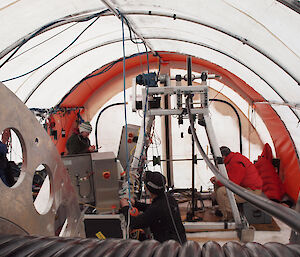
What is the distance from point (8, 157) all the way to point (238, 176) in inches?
176

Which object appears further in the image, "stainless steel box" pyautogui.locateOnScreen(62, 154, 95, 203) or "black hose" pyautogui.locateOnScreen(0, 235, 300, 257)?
"stainless steel box" pyautogui.locateOnScreen(62, 154, 95, 203)

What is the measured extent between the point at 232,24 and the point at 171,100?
12.7 feet

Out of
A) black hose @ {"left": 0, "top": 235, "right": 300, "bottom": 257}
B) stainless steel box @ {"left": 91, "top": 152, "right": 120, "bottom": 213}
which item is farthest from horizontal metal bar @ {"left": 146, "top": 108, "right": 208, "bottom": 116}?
black hose @ {"left": 0, "top": 235, "right": 300, "bottom": 257}

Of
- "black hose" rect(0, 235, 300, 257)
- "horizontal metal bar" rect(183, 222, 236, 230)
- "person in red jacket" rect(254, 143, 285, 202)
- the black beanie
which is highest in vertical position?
"black hose" rect(0, 235, 300, 257)

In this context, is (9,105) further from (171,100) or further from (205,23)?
(171,100)

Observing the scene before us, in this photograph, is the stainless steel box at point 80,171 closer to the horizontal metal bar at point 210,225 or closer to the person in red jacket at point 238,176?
the horizontal metal bar at point 210,225

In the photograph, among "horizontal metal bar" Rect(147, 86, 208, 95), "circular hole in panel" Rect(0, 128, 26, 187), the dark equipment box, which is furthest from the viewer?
"horizontal metal bar" Rect(147, 86, 208, 95)

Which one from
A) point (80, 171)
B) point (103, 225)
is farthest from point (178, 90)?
point (103, 225)

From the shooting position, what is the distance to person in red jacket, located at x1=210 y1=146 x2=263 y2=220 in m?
4.81

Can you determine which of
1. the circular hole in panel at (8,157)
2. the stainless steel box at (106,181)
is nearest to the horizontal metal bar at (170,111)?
the stainless steel box at (106,181)

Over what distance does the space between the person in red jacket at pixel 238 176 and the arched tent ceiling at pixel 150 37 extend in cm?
103

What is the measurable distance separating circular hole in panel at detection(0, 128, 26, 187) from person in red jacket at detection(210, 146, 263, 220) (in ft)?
11.0

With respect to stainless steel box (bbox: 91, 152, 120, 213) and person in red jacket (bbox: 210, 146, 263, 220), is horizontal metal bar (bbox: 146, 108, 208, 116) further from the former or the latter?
person in red jacket (bbox: 210, 146, 263, 220)

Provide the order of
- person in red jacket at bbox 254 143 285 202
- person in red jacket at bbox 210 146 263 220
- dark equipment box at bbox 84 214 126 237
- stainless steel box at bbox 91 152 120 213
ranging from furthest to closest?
person in red jacket at bbox 254 143 285 202, person in red jacket at bbox 210 146 263 220, stainless steel box at bbox 91 152 120 213, dark equipment box at bbox 84 214 126 237
